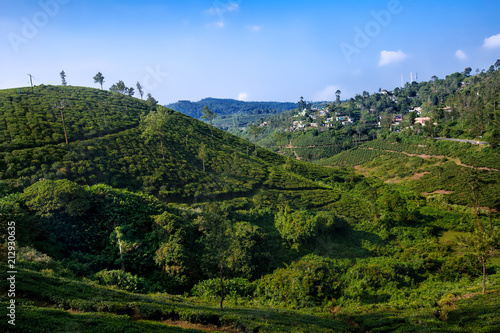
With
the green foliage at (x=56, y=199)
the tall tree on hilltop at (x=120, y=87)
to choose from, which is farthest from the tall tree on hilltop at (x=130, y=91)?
the green foliage at (x=56, y=199)

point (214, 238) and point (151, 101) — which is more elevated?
point (151, 101)

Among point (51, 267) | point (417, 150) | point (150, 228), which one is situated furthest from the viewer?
point (417, 150)

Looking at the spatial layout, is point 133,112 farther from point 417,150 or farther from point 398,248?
point 417,150

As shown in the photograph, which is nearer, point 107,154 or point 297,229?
point 297,229

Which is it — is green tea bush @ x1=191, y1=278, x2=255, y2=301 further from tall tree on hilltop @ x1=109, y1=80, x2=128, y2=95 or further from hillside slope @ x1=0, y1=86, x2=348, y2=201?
tall tree on hilltop @ x1=109, y1=80, x2=128, y2=95

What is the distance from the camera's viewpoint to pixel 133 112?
7231 cm

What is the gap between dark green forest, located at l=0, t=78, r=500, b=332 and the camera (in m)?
15.1

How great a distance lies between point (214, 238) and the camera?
16906 mm

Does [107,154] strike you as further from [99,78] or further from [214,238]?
[99,78]

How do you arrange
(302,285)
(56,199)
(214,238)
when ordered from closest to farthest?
(214,238) < (302,285) < (56,199)

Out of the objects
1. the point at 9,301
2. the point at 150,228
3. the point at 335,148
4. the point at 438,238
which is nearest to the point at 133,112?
the point at 150,228

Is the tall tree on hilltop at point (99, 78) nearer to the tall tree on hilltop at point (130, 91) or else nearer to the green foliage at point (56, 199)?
the tall tree on hilltop at point (130, 91)

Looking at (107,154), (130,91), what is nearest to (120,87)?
(130,91)

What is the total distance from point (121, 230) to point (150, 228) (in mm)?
2897
